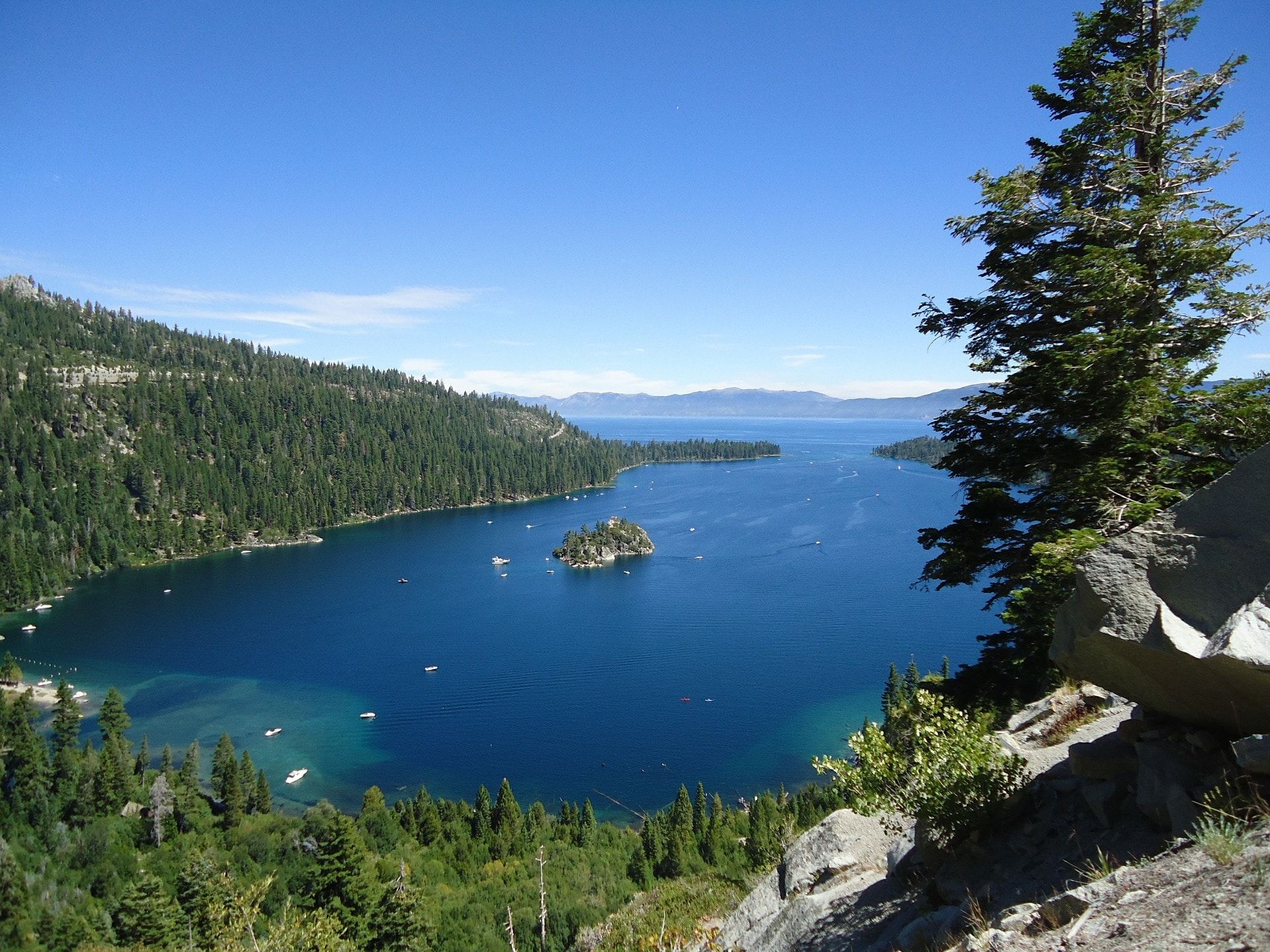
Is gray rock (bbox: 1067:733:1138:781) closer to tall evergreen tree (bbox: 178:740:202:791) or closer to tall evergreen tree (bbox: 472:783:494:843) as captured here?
tall evergreen tree (bbox: 472:783:494:843)

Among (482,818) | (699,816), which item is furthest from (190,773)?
(699,816)

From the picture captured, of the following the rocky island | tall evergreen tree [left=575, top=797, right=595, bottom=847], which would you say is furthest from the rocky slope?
the rocky island

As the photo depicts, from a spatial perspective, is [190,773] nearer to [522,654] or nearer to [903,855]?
[522,654]

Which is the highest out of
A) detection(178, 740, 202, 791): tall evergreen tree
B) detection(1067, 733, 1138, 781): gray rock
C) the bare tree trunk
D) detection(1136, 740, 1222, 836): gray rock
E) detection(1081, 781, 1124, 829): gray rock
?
detection(1136, 740, 1222, 836): gray rock

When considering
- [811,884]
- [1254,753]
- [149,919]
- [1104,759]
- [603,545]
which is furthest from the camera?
[603,545]

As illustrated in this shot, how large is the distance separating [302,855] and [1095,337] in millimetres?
39482

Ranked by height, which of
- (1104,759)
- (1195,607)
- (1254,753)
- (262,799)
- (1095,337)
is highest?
(1095,337)

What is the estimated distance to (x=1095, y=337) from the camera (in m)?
10.1

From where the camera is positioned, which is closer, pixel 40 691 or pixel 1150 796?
pixel 1150 796

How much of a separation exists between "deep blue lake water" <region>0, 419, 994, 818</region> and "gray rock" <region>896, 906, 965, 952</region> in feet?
125

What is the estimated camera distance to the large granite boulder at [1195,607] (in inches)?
211

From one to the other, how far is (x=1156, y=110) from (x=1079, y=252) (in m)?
2.87

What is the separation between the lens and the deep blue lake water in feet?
154

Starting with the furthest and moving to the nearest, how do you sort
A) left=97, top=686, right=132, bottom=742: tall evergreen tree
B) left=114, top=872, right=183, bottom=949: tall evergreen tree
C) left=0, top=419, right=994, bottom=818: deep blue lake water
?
left=0, top=419, right=994, bottom=818: deep blue lake water
left=97, top=686, right=132, bottom=742: tall evergreen tree
left=114, top=872, right=183, bottom=949: tall evergreen tree
